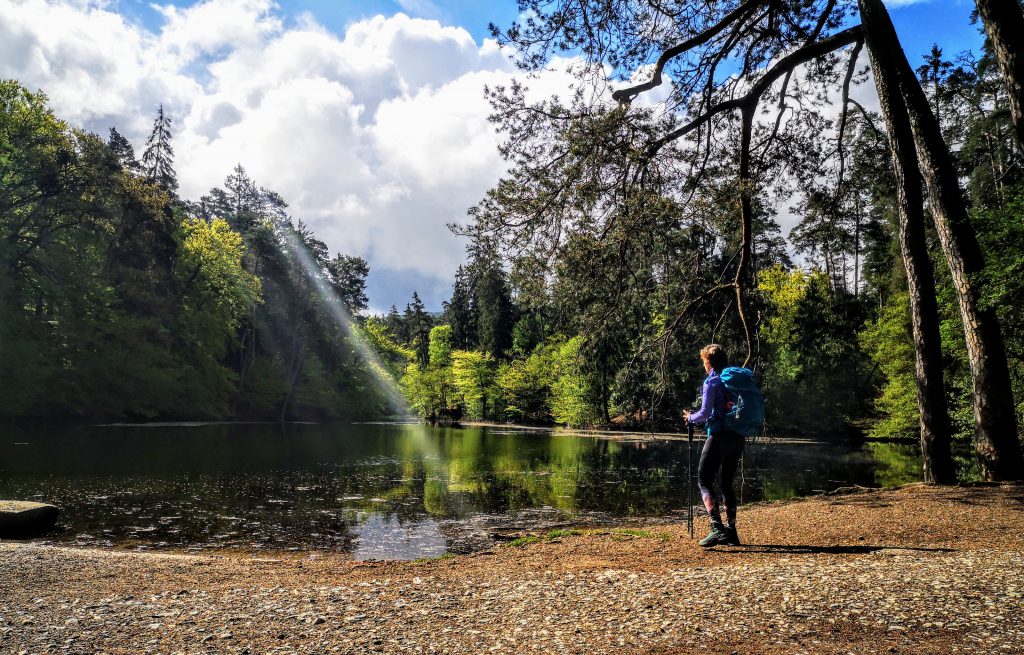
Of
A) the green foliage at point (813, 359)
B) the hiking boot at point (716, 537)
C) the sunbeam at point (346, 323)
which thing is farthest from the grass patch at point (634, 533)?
the sunbeam at point (346, 323)

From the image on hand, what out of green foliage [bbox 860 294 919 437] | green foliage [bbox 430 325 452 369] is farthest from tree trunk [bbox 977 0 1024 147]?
green foliage [bbox 430 325 452 369]

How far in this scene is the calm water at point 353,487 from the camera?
10609mm

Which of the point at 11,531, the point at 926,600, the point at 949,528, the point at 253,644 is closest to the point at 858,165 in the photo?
the point at 949,528

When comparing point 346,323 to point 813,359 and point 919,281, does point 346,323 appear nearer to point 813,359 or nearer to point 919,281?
point 813,359

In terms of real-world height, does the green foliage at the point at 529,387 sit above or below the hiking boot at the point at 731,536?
above

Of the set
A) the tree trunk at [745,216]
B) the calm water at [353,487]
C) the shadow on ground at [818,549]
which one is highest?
the tree trunk at [745,216]

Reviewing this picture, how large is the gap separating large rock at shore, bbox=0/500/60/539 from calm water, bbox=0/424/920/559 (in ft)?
1.04

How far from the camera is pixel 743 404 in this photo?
6.27 metres

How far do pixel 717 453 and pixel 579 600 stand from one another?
2.63 metres

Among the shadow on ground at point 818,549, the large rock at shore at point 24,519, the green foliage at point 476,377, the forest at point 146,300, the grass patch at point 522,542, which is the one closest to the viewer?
the shadow on ground at point 818,549

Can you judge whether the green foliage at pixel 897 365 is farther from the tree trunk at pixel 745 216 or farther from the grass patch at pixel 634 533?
the grass patch at pixel 634 533

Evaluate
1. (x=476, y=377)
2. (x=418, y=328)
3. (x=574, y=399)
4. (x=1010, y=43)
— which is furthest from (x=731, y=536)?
(x=418, y=328)

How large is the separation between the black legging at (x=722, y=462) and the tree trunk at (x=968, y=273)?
544cm

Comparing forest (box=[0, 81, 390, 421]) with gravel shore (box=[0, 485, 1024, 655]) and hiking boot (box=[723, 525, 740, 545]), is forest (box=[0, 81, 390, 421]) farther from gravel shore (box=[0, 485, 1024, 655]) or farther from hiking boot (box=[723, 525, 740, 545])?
hiking boot (box=[723, 525, 740, 545])
